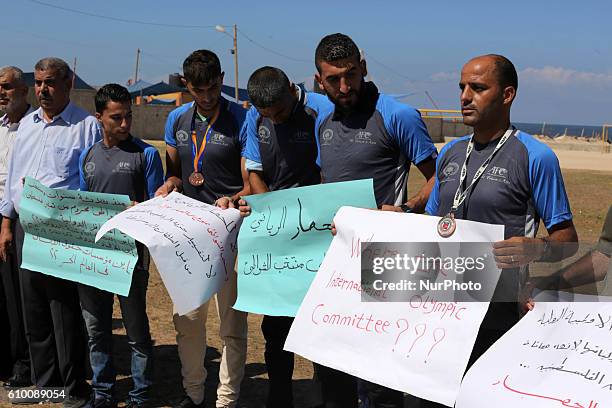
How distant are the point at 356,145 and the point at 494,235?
117 centimetres

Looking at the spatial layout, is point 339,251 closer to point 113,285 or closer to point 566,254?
point 566,254

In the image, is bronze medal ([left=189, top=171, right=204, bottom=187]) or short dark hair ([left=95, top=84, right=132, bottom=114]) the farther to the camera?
bronze medal ([left=189, top=171, right=204, bottom=187])

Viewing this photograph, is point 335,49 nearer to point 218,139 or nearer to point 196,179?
point 218,139

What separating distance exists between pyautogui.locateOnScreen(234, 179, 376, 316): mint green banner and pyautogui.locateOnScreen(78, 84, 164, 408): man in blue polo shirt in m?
0.82

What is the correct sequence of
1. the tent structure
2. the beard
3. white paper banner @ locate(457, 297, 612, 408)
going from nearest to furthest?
white paper banner @ locate(457, 297, 612, 408) < the beard < the tent structure

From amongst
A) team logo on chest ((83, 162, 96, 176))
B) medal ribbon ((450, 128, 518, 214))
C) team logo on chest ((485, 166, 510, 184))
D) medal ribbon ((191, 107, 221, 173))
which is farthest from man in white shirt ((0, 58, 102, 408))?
team logo on chest ((485, 166, 510, 184))

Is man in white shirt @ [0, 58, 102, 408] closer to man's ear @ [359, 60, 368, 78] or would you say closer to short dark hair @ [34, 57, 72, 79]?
short dark hair @ [34, 57, 72, 79]

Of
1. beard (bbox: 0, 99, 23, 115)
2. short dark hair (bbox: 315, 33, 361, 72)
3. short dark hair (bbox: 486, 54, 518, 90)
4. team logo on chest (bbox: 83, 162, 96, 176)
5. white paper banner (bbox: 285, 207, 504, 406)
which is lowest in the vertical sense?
white paper banner (bbox: 285, 207, 504, 406)

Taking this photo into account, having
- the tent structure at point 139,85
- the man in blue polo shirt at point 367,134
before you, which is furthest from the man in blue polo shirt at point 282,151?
the tent structure at point 139,85

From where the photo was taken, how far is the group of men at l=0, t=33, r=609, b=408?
11.3 feet

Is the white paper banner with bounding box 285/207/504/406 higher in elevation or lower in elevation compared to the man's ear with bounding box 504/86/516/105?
lower

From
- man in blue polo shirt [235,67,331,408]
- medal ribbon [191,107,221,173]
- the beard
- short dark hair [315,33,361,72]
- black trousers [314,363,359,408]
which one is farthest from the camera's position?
the beard

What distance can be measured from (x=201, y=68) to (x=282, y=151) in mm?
731

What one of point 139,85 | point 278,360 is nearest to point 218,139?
point 278,360
